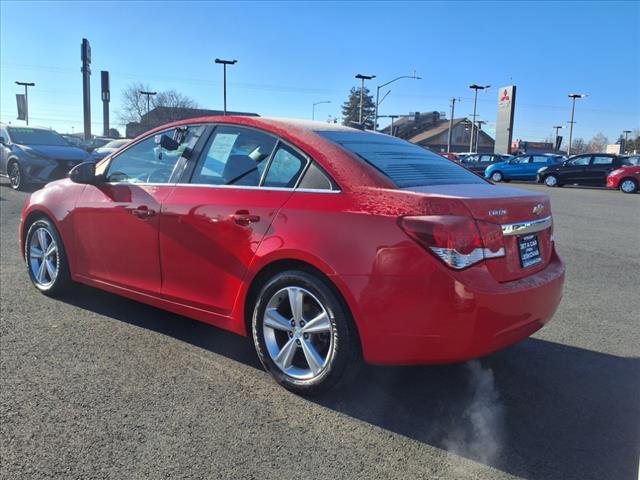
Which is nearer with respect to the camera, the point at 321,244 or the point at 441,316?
the point at 441,316

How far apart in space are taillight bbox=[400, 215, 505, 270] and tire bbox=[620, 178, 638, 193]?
2282 cm

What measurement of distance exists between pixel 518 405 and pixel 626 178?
74.2 ft

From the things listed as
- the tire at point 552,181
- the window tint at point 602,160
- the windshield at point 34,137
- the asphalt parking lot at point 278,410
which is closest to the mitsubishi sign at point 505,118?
the tire at point 552,181

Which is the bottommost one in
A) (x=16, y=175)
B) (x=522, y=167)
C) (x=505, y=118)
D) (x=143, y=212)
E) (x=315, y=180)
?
(x=16, y=175)

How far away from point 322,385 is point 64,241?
9.37 ft

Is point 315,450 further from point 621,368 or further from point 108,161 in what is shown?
point 108,161

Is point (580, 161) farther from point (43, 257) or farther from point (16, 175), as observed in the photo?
point (43, 257)

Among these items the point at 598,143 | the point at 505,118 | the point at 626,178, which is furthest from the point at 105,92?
the point at 598,143

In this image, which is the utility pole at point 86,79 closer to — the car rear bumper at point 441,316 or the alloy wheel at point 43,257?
the alloy wheel at point 43,257

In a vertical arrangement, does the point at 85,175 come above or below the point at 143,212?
above

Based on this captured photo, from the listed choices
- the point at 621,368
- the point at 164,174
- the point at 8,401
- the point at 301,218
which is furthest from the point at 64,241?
the point at 621,368

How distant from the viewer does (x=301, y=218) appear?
9.87 feet

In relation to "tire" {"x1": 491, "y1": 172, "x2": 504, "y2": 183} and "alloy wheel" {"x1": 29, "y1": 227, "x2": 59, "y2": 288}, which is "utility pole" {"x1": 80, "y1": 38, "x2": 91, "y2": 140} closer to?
"tire" {"x1": 491, "y1": 172, "x2": 504, "y2": 183}

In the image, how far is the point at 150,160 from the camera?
412 cm
